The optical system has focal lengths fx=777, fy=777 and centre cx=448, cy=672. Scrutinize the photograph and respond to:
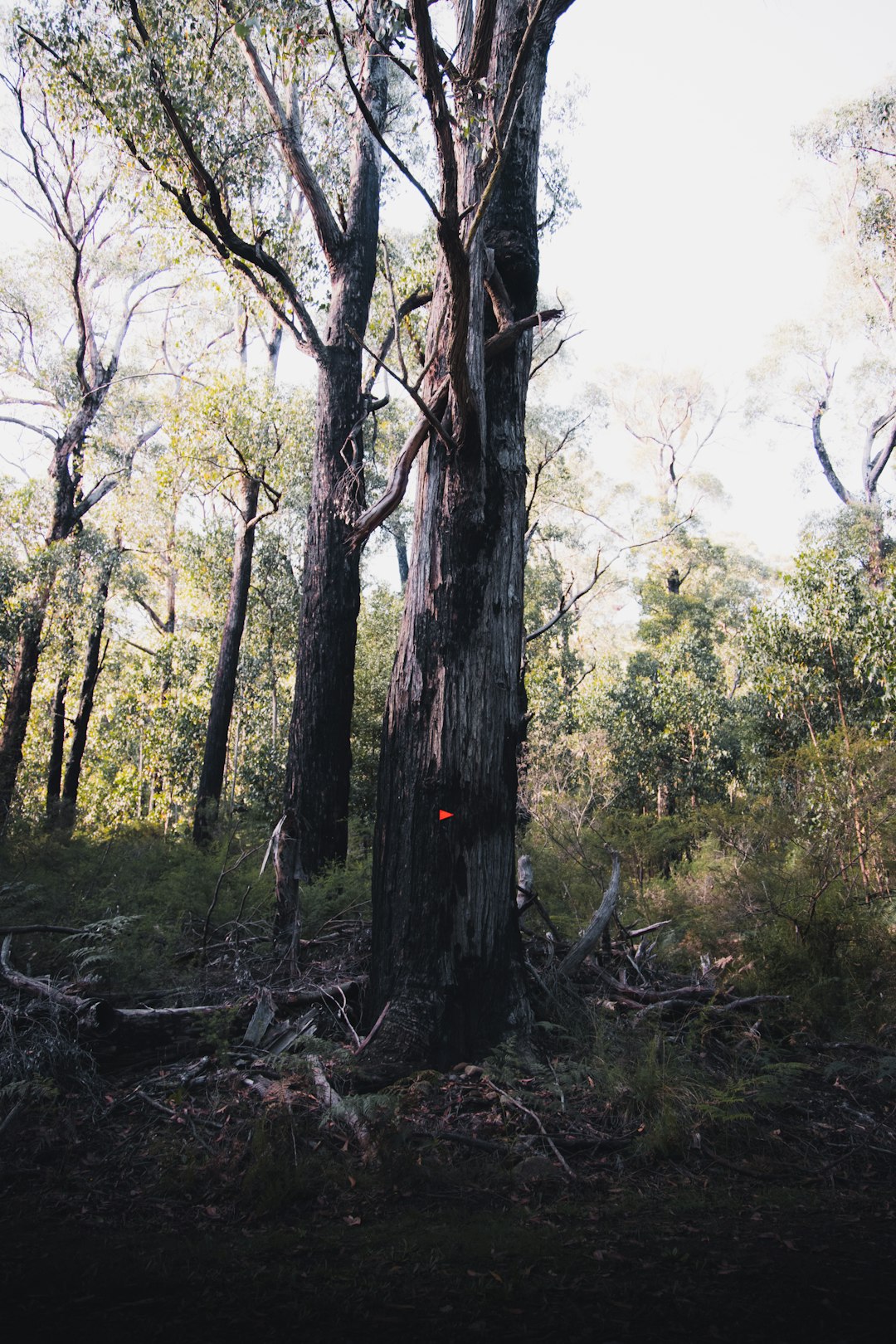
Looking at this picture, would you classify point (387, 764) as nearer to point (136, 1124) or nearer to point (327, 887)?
point (136, 1124)

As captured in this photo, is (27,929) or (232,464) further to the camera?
(232,464)

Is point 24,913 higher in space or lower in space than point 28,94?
lower

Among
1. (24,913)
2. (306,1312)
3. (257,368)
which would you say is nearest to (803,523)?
(257,368)

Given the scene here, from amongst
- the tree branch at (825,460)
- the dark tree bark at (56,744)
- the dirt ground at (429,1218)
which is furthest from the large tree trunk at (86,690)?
the tree branch at (825,460)

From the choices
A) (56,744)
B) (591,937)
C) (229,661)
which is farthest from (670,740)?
(56,744)

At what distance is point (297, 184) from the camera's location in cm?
807

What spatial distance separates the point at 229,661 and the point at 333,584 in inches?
275

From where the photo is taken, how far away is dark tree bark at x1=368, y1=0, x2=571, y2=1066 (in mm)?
3598

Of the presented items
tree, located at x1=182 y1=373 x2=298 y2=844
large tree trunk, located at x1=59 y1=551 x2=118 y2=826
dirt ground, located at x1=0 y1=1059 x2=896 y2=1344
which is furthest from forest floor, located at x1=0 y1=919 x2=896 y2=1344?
large tree trunk, located at x1=59 y1=551 x2=118 y2=826

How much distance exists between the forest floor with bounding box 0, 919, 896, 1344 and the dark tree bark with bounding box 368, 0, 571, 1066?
351 mm

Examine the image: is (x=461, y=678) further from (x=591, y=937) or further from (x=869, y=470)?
(x=869, y=470)

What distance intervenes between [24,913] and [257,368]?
47.7ft

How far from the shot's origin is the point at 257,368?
57.0 feet

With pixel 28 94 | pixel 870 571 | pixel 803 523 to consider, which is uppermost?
pixel 28 94
